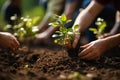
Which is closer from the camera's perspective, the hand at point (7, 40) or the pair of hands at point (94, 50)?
the pair of hands at point (94, 50)

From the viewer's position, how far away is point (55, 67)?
2145 mm

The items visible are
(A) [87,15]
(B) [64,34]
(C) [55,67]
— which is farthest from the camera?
(A) [87,15]

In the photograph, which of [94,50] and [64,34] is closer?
[94,50]

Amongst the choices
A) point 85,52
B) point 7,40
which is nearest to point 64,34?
point 85,52

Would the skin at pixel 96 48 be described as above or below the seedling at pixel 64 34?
below

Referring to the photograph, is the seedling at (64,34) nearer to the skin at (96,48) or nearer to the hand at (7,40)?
the skin at (96,48)

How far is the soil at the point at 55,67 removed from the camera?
5.93 ft

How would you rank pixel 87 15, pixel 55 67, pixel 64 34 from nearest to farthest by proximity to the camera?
pixel 55 67
pixel 64 34
pixel 87 15

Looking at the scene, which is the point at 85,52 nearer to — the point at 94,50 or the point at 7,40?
the point at 94,50

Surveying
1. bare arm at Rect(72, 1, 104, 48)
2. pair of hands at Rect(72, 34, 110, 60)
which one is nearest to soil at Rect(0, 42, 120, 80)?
pair of hands at Rect(72, 34, 110, 60)

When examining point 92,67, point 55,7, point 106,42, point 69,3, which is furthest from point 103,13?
point 92,67

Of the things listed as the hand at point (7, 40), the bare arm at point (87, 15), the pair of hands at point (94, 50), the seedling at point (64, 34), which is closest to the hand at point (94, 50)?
the pair of hands at point (94, 50)

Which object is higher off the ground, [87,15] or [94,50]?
[87,15]

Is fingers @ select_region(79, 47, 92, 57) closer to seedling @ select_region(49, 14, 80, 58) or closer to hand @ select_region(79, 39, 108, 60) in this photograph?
hand @ select_region(79, 39, 108, 60)
